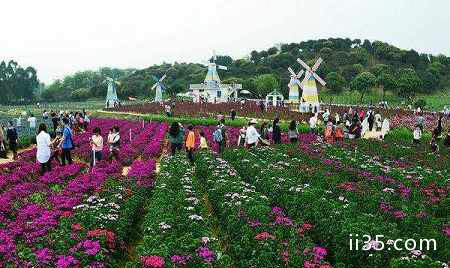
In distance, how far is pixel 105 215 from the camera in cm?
1019

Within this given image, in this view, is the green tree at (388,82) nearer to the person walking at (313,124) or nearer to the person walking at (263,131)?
the person walking at (313,124)

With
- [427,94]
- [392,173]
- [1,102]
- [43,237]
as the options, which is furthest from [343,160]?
[1,102]

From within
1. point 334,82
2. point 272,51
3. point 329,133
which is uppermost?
point 272,51

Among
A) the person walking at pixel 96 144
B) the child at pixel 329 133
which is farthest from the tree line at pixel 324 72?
the person walking at pixel 96 144

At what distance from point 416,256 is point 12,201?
1020 cm

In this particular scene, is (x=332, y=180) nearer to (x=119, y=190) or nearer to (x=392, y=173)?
(x=392, y=173)

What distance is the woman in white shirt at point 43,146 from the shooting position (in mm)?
16578

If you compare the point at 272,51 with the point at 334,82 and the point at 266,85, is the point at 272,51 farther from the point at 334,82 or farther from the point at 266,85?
the point at 334,82

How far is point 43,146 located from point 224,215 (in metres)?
8.40

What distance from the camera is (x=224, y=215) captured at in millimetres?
11266

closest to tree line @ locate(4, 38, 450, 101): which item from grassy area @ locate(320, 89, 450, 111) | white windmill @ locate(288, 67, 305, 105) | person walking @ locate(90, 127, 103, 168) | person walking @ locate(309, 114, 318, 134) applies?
grassy area @ locate(320, 89, 450, 111)

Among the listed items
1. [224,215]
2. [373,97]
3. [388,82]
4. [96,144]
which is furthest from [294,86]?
[224,215]

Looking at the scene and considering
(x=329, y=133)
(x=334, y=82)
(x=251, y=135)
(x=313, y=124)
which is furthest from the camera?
(x=334, y=82)

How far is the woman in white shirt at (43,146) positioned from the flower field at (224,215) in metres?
0.57
